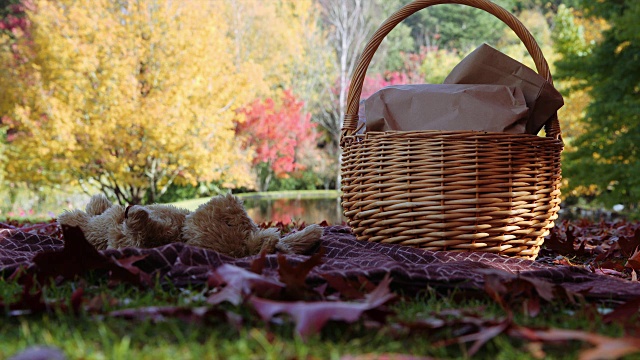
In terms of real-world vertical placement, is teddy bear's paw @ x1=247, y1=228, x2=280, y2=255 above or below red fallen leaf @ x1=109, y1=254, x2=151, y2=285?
below

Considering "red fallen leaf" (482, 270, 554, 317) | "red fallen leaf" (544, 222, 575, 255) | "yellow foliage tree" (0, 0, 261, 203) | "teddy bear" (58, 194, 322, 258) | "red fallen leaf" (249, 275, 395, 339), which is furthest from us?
"yellow foliage tree" (0, 0, 261, 203)

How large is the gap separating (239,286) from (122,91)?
697cm

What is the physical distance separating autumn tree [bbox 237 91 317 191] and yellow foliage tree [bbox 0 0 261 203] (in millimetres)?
4014

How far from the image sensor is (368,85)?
16.4 meters

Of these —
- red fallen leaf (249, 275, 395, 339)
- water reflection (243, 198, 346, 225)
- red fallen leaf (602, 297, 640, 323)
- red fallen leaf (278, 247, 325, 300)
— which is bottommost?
water reflection (243, 198, 346, 225)

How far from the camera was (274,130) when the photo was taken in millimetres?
12766

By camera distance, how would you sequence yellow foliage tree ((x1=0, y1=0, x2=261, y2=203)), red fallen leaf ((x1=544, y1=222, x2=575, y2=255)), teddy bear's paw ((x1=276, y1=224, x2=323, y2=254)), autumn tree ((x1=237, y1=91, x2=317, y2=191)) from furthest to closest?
autumn tree ((x1=237, y1=91, x2=317, y2=191)), yellow foliage tree ((x1=0, y1=0, x2=261, y2=203)), red fallen leaf ((x1=544, y1=222, x2=575, y2=255)), teddy bear's paw ((x1=276, y1=224, x2=323, y2=254))

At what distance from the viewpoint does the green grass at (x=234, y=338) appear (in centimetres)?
67

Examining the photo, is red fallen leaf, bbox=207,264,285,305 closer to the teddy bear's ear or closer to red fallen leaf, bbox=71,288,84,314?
red fallen leaf, bbox=71,288,84,314

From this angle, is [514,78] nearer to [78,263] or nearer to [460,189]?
[460,189]

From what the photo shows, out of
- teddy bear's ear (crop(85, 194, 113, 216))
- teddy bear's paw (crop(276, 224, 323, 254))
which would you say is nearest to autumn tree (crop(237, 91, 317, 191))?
teddy bear's ear (crop(85, 194, 113, 216))

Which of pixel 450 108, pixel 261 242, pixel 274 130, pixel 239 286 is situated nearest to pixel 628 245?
pixel 450 108

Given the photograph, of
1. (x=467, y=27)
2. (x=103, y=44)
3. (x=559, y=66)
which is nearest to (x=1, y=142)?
(x=103, y=44)

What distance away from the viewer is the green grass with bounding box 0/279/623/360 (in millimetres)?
672
